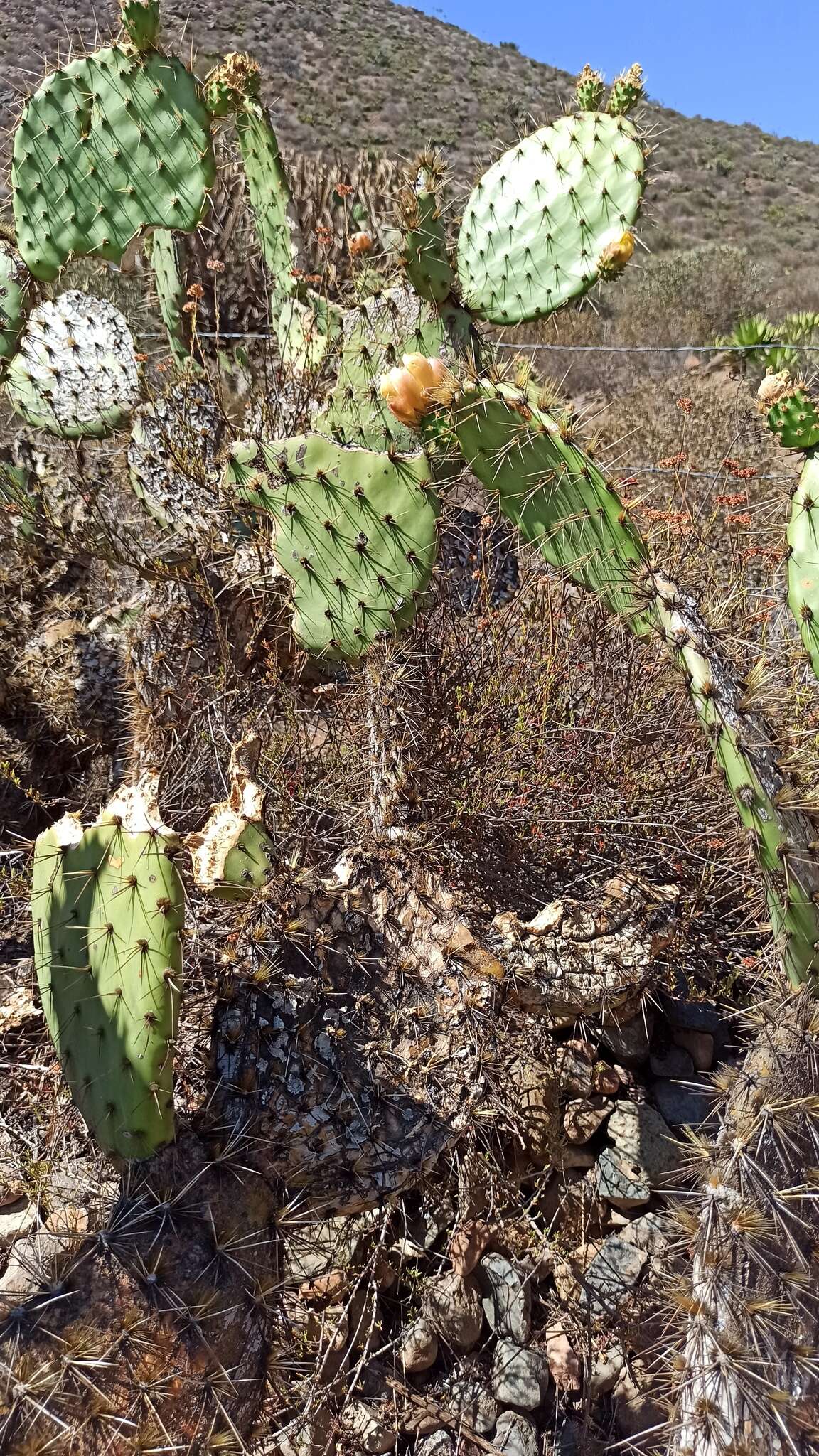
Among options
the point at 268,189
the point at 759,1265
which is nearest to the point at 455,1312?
the point at 759,1265

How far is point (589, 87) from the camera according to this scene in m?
3.26

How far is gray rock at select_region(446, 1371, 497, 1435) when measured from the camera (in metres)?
1.80

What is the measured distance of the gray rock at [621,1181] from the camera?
2.13 metres

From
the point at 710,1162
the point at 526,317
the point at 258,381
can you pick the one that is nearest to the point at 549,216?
the point at 526,317

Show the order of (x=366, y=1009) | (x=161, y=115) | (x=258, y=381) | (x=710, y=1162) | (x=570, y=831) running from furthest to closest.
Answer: (x=258, y=381), (x=161, y=115), (x=570, y=831), (x=366, y=1009), (x=710, y=1162)

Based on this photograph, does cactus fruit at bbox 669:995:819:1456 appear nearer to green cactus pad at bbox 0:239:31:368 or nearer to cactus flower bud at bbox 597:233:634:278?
cactus flower bud at bbox 597:233:634:278

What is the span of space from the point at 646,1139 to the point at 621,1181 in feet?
0.41

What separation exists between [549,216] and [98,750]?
2.55 m

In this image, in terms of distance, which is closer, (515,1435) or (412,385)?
(515,1435)

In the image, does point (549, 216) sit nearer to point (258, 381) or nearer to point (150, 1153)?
point (258, 381)

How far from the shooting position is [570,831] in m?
2.44

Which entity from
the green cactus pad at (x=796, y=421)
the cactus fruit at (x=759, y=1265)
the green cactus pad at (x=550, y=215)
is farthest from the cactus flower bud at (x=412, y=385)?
the cactus fruit at (x=759, y=1265)

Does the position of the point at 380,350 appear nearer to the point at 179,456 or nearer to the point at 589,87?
the point at 179,456

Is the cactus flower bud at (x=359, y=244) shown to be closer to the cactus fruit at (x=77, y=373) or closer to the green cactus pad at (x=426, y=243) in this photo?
the green cactus pad at (x=426, y=243)
